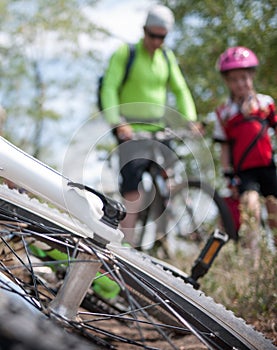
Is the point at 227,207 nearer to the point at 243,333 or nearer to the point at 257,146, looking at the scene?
the point at 257,146

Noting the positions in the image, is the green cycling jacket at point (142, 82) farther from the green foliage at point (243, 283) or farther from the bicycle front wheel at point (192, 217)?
the green foliage at point (243, 283)

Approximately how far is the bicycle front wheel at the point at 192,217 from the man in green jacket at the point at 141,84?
37 cm

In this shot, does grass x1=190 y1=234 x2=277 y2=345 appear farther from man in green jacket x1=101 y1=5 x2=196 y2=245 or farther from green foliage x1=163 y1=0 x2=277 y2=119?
green foliage x1=163 y1=0 x2=277 y2=119

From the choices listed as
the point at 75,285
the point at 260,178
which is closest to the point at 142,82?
the point at 260,178

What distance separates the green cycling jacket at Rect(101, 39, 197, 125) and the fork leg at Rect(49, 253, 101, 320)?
292 centimetres

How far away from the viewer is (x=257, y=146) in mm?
4996

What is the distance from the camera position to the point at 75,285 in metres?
1.97

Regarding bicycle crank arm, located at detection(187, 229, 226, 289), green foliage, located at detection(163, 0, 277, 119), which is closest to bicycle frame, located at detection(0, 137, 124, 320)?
bicycle crank arm, located at detection(187, 229, 226, 289)

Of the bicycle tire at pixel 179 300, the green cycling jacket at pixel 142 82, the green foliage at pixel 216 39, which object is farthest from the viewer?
the green foliage at pixel 216 39

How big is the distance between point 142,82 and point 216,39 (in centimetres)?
291

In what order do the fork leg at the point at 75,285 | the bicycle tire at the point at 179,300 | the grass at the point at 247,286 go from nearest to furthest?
the fork leg at the point at 75,285 < the bicycle tire at the point at 179,300 < the grass at the point at 247,286

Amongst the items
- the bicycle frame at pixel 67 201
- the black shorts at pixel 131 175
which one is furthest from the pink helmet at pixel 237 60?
the bicycle frame at pixel 67 201

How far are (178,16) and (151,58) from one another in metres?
3.76

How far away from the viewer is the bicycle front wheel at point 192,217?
5.09 m
